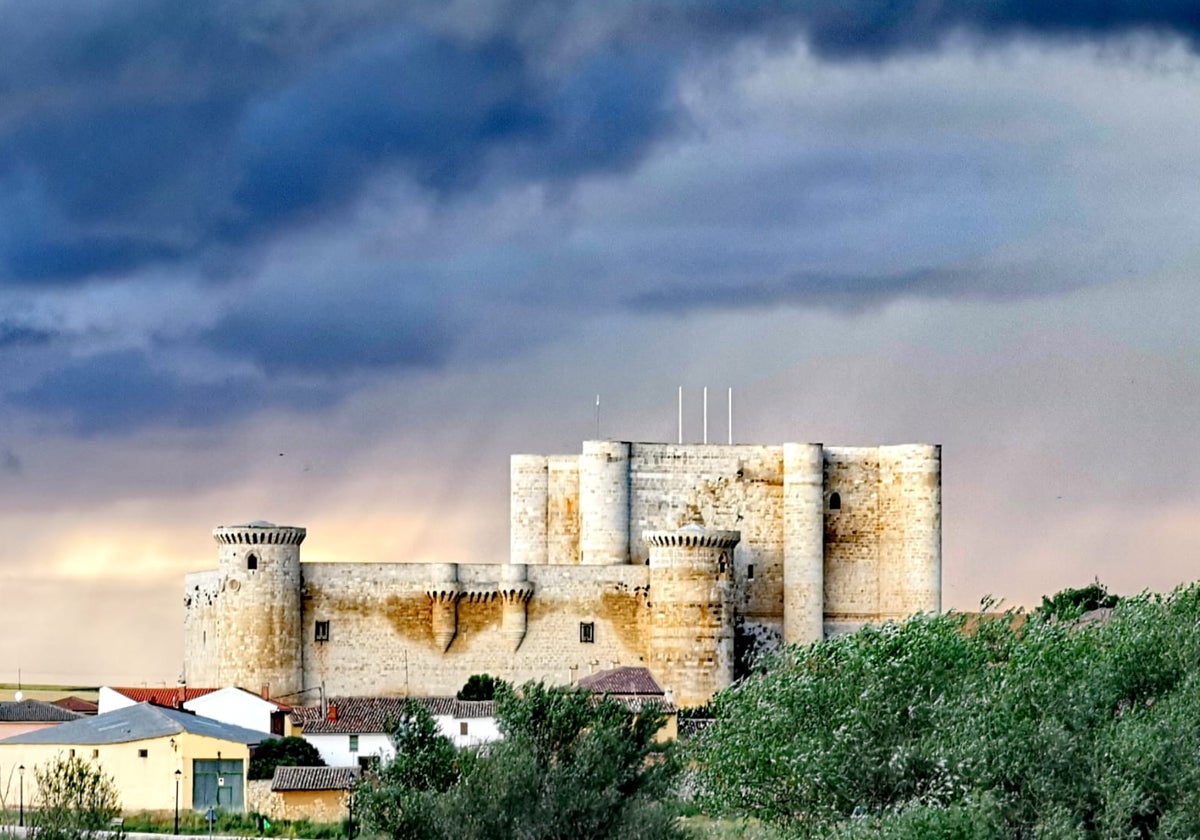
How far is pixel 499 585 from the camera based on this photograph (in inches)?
2076

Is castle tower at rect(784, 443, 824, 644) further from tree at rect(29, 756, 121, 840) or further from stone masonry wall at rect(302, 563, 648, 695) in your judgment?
tree at rect(29, 756, 121, 840)

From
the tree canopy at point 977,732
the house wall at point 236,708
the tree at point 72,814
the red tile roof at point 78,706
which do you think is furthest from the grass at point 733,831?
the red tile roof at point 78,706

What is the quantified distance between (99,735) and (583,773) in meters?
17.6

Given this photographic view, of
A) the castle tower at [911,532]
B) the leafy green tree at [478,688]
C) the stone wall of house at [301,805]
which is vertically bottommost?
the stone wall of house at [301,805]

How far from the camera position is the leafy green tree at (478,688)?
167ft

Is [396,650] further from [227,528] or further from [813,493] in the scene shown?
[813,493]

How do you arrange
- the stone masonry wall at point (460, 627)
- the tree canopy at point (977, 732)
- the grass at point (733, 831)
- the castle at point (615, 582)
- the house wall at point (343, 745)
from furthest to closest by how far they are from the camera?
1. the stone masonry wall at point (460, 627)
2. the castle at point (615, 582)
3. the house wall at point (343, 745)
4. the grass at point (733, 831)
5. the tree canopy at point (977, 732)

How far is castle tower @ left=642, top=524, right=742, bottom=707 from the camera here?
5184cm

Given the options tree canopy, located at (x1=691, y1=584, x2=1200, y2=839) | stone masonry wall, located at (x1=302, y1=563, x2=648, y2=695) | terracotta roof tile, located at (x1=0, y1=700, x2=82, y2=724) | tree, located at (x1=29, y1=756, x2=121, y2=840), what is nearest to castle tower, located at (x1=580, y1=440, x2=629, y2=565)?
stone masonry wall, located at (x1=302, y1=563, x2=648, y2=695)

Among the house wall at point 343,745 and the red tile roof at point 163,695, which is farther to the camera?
the red tile roof at point 163,695

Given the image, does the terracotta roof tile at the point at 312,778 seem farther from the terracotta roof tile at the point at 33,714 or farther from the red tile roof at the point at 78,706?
the red tile roof at the point at 78,706

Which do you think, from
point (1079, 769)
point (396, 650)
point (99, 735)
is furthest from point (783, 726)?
point (396, 650)

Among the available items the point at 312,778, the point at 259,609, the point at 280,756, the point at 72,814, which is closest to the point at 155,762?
the point at 280,756

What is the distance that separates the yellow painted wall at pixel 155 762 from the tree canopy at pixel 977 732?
43.0 ft
